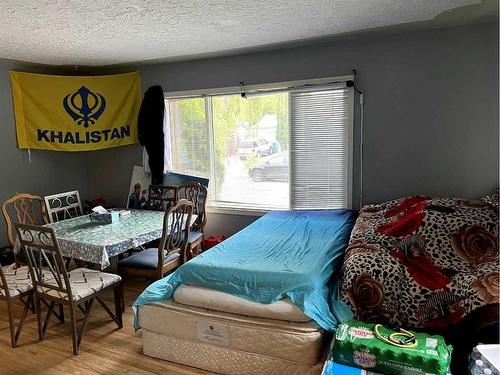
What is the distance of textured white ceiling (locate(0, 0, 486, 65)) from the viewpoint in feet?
7.55

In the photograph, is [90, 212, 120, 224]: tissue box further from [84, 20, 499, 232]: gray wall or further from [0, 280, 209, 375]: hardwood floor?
[84, 20, 499, 232]: gray wall

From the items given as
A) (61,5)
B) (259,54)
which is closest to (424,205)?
(259,54)

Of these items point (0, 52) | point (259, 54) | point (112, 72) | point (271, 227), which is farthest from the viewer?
point (112, 72)

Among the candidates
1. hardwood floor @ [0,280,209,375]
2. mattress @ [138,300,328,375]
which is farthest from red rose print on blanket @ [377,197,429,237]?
hardwood floor @ [0,280,209,375]

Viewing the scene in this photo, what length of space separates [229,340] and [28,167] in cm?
342

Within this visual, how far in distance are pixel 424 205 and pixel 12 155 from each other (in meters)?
4.12

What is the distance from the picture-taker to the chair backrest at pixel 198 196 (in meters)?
3.76

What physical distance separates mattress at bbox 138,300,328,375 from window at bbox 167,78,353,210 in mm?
1853

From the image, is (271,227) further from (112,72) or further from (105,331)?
(112,72)

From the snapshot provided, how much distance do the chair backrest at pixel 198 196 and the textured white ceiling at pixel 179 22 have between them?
1.36 meters

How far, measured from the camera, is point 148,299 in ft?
7.25

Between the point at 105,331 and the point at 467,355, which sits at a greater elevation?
the point at 467,355

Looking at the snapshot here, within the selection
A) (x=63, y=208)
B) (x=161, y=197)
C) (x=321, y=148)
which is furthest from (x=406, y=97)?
(x=63, y=208)

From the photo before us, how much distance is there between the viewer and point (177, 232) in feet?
9.53
